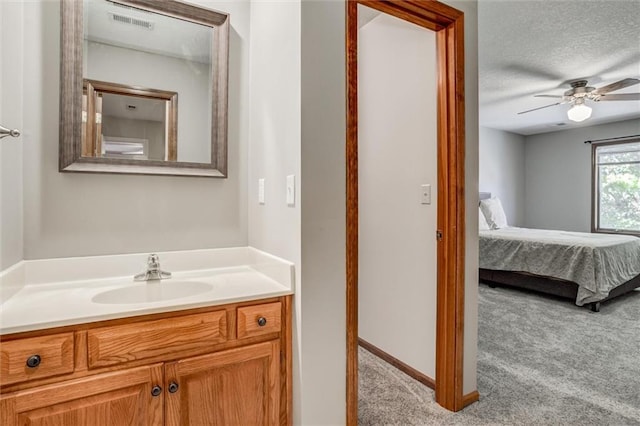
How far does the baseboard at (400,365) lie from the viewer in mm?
2043

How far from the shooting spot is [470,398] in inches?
73.0

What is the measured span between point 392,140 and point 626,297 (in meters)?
3.69

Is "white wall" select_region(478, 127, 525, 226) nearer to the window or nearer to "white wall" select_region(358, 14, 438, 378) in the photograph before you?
the window

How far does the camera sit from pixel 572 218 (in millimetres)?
6215

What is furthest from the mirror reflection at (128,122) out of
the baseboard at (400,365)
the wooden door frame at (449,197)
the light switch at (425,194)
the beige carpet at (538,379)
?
the baseboard at (400,365)

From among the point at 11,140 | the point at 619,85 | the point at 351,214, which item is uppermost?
the point at 619,85

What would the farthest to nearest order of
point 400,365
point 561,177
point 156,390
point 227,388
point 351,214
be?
point 561,177
point 400,365
point 351,214
point 227,388
point 156,390

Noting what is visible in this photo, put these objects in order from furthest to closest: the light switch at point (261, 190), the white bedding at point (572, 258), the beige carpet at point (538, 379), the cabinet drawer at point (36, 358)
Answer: the white bedding at point (572, 258) < the beige carpet at point (538, 379) < the light switch at point (261, 190) < the cabinet drawer at point (36, 358)

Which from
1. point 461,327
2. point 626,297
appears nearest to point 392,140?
point 461,327

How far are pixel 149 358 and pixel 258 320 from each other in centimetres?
38

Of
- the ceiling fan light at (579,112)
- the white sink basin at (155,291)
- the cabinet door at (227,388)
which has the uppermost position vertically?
the ceiling fan light at (579,112)

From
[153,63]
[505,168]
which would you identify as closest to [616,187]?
[505,168]

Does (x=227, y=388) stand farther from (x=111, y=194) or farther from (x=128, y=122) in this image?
(x=128, y=122)

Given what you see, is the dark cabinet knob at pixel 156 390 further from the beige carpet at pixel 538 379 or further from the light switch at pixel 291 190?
the beige carpet at pixel 538 379
